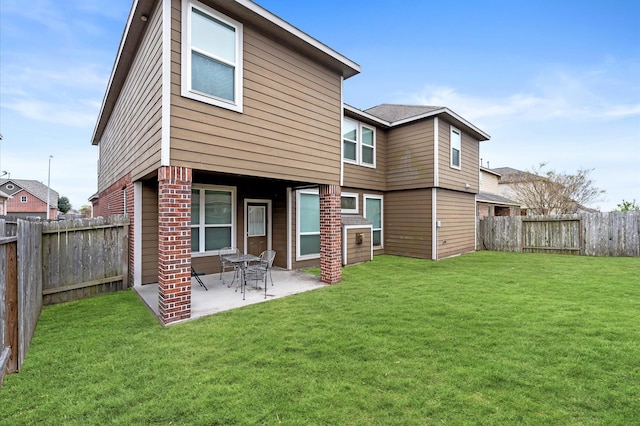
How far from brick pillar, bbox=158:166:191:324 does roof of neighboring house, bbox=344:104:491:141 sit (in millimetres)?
6997

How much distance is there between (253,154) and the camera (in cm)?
541

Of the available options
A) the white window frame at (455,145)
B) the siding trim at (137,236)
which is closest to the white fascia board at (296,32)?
the siding trim at (137,236)

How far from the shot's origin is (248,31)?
17.5 ft

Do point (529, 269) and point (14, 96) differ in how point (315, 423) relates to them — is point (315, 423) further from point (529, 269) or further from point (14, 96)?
point (14, 96)

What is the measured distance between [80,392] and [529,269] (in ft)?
34.4

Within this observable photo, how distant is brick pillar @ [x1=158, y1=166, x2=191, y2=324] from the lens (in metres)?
4.32

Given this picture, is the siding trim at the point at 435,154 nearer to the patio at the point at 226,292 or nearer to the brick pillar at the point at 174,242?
the patio at the point at 226,292

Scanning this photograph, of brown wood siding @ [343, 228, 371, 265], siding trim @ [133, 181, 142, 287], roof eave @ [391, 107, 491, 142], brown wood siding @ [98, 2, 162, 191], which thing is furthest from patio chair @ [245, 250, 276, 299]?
roof eave @ [391, 107, 491, 142]

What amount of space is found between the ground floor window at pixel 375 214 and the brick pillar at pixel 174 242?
7.90m

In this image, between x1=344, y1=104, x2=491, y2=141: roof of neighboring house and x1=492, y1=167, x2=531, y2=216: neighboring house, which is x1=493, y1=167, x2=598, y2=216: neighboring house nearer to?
x1=492, y1=167, x2=531, y2=216: neighboring house

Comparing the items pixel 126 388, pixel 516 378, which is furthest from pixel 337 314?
pixel 126 388

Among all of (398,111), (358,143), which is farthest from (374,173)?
(398,111)

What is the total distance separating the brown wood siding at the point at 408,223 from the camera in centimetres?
1095

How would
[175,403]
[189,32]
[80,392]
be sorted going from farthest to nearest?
[189,32] < [80,392] < [175,403]
